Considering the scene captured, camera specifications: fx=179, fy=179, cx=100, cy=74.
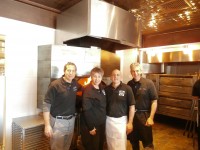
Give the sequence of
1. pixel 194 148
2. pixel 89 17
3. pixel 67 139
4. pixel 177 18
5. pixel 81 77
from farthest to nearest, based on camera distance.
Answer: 1. pixel 177 18
2. pixel 194 148
3. pixel 81 77
4. pixel 89 17
5. pixel 67 139

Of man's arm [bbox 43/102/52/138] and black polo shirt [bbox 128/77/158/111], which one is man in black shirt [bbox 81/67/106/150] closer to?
man's arm [bbox 43/102/52/138]

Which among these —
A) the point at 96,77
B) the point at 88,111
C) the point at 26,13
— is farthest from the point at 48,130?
the point at 26,13

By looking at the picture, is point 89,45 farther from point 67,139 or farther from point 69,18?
point 67,139

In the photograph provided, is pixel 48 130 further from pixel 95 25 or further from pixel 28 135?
pixel 95 25

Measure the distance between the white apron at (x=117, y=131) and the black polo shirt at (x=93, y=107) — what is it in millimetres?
106

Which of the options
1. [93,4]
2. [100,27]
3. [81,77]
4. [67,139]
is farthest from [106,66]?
[67,139]

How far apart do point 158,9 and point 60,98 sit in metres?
2.06

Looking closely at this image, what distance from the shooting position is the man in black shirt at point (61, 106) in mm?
1913

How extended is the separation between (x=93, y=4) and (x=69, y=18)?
0.50 metres

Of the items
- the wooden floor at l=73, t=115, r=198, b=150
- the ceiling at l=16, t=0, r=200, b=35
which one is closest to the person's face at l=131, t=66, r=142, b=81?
the ceiling at l=16, t=0, r=200, b=35

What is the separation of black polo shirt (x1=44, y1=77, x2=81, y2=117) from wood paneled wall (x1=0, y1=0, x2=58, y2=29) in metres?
1.22

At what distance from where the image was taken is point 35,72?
2.66 metres

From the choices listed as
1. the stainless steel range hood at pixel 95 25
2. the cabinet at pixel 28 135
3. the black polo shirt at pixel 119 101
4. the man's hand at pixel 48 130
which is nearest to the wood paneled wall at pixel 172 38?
the stainless steel range hood at pixel 95 25

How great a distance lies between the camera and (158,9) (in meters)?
2.82
